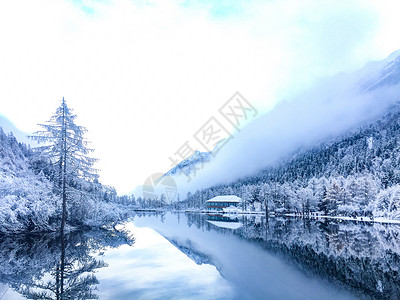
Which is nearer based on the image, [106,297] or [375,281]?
[106,297]

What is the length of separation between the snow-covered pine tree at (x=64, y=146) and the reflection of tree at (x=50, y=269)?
704 centimetres

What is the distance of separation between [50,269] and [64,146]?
51.4ft

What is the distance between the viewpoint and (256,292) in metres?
10.9

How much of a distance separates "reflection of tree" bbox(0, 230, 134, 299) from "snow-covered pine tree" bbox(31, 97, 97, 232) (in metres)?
7.04

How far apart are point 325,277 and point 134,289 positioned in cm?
907

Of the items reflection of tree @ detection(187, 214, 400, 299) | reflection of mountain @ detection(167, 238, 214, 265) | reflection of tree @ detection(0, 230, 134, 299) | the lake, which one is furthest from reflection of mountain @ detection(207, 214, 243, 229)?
reflection of tree @ detection(0, 230, 134, 299)

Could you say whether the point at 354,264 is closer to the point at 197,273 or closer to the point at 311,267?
the point at 311,267

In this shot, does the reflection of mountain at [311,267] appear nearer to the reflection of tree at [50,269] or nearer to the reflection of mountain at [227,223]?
the reflection of tree at [50,269]

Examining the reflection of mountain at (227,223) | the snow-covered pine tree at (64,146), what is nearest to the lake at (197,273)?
the snow-covered pine tree at (64,146)

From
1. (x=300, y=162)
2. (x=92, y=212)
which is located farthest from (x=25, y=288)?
(x=300, y=162)

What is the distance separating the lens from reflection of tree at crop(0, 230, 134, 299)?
34.4ft

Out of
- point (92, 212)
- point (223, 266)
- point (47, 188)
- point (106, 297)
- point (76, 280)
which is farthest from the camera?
point (92, 212)

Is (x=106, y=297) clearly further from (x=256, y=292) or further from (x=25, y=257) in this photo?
(x=25, y=257)

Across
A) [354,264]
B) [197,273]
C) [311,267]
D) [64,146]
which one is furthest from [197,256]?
[64,146]
